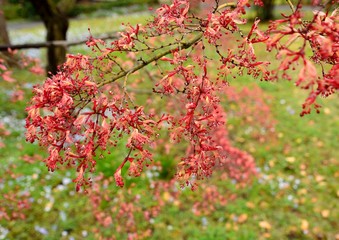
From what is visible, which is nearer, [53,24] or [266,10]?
[53,24]

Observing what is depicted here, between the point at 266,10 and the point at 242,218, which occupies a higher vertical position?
the point at 266,10

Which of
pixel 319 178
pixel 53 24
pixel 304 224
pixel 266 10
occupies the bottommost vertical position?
pixel 304 224

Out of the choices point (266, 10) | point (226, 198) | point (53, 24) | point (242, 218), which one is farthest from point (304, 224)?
point (266, 10)

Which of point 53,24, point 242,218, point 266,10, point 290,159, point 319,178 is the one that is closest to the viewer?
point 242,218

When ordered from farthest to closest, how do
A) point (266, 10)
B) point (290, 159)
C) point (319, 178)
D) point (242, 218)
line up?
point (266, 10)
point (290, 159)
point (319, 178)
point (242, 218)

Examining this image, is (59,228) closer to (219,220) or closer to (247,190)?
(219,220)

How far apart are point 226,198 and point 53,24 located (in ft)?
13.3

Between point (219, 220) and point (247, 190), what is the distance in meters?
0.74

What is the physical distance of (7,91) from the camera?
8.25 meters

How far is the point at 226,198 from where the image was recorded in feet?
16.7

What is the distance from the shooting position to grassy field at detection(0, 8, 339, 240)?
4.51 metres

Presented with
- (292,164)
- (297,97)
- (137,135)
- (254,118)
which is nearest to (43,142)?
(137,135)

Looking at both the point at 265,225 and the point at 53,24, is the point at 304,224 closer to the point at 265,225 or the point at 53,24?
the point at 265,225

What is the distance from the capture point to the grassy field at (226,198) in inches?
178
